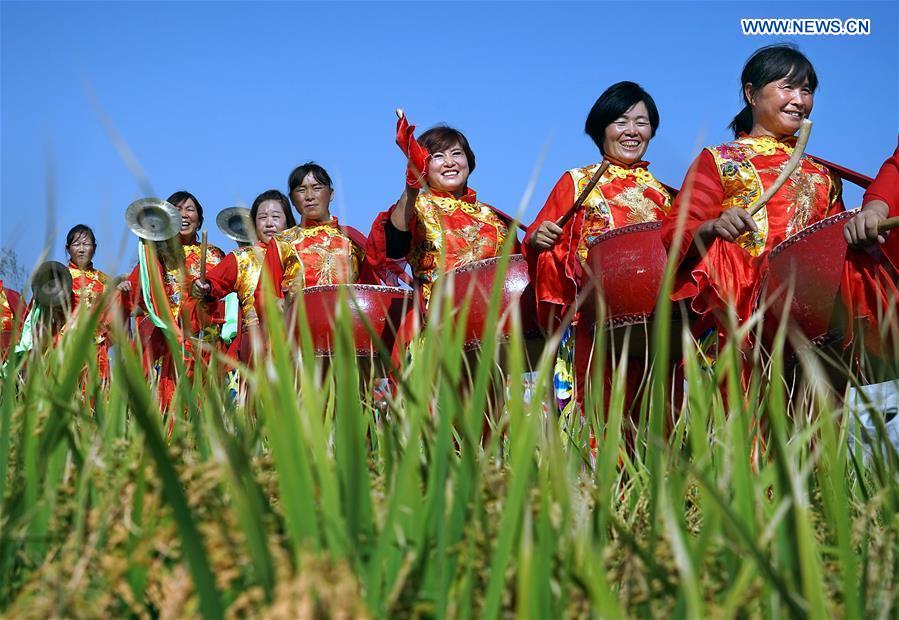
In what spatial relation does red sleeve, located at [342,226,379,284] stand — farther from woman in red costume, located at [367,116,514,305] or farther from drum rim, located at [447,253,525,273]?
drum rim, located at [447,253,525,273]

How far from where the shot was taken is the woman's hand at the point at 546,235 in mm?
3654

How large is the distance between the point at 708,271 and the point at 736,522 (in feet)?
7.05

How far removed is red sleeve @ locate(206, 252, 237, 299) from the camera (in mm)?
6895

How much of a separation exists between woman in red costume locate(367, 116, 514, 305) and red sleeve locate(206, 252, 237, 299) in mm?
2248

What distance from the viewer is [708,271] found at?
2.94 m

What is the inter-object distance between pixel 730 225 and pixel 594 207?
111 centimetres

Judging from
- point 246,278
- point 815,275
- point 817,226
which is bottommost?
point 815,275

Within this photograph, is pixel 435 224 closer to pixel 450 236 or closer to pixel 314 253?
pixel 450 236

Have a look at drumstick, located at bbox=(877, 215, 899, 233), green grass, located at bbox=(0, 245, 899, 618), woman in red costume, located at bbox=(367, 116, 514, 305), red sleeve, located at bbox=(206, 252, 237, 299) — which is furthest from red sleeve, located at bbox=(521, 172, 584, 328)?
red sleeve, located at bbox=(206, 252, 237, 299)

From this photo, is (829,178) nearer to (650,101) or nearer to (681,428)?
(650,101)

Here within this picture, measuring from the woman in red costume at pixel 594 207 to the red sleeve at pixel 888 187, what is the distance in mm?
965

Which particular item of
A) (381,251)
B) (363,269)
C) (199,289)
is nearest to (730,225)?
(381,251)

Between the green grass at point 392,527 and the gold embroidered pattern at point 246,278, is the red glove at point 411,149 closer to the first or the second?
the gold embroidered pattern at point 246,278

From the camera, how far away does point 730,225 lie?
2883mm
